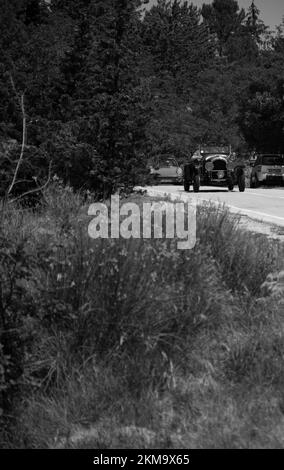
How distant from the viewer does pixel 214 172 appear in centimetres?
2800

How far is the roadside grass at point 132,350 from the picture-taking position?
14.0 feet

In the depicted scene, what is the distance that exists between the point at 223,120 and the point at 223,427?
52.2m

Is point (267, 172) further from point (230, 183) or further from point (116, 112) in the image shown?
point (116, 112)

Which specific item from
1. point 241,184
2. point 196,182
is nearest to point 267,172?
point 241,184

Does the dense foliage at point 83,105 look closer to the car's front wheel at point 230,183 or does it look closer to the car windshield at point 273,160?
the car's front wheel at point 230,183

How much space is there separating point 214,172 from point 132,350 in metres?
23.6

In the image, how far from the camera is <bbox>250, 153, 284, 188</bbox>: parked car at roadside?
1244 inches

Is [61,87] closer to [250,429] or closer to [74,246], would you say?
[74,246]

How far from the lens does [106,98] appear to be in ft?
37.8

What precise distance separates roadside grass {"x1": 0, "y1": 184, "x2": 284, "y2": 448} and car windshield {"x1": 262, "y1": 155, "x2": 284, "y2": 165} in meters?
A: 27.2

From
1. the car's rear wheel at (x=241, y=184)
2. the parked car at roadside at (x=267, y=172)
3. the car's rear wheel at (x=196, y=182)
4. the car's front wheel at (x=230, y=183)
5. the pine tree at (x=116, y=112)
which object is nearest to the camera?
the pine tree at (x=116, y=112)

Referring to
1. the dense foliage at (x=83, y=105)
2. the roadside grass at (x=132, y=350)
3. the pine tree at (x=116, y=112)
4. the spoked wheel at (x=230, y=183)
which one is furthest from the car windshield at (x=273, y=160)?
the roadside grass at (x=132, y=350)

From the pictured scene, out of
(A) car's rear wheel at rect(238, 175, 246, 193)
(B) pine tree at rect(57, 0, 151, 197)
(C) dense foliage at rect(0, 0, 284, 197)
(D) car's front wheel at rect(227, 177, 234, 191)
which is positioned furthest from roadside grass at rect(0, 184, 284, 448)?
(D) car's front wheel at rect(227, 177, 234, 191)

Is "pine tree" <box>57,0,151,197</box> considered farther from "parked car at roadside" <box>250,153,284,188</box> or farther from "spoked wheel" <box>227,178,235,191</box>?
"parked car at roadside" <box>250,153,284,188</box>
